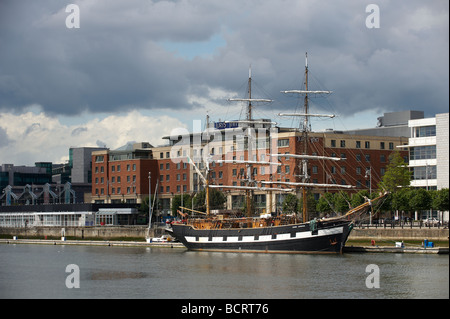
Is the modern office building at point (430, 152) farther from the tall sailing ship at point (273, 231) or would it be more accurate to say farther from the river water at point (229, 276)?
the river water at point (229, 276)

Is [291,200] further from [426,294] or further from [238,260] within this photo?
[426,294]

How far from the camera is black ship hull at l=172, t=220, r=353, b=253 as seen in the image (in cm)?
9356

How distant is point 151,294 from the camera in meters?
59.1

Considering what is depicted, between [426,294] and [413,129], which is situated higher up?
[413,129]

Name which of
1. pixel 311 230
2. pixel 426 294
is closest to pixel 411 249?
pixel 311 230

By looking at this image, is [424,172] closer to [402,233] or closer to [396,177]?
[396,177]

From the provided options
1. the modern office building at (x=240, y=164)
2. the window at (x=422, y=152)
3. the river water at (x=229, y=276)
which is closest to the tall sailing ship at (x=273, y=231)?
the river water at (x=229, y=276)

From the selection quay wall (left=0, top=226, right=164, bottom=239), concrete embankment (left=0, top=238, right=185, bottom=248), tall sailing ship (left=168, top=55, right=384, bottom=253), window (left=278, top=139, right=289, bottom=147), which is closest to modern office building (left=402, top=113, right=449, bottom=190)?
window (left=278, top=139, right=289, bottom=147)

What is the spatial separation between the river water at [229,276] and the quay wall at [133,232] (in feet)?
45.4

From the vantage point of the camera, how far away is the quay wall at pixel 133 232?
320 feet

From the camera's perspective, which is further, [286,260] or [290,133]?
[290,133]

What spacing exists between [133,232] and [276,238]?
46.8 metres

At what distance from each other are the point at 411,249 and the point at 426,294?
1253 inches

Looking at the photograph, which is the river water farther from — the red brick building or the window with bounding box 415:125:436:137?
the window with bounding box 415:125:436:137
